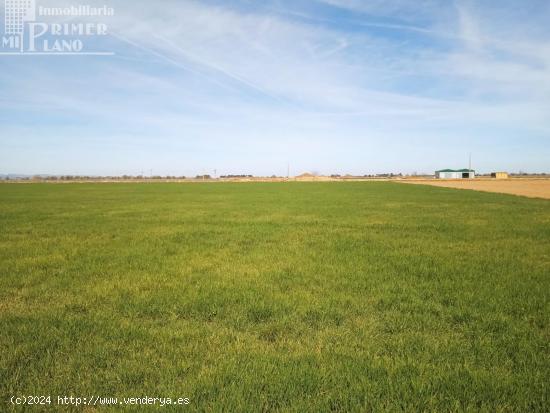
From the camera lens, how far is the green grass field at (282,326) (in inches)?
157

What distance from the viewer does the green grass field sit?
399cm

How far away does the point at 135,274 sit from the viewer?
28.9ft

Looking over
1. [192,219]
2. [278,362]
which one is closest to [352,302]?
[278,362]

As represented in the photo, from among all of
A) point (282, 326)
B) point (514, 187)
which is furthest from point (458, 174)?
point (282, 326)

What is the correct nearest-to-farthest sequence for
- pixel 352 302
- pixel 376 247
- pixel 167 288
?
pixel 352 302 < pixel 167 288 < pixel 376 247

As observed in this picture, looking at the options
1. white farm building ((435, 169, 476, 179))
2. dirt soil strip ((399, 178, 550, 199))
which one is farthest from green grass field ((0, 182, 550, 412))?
white farm building ((435, 169, 476, 179))

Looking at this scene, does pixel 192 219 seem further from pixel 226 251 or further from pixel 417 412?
pixel 417 412

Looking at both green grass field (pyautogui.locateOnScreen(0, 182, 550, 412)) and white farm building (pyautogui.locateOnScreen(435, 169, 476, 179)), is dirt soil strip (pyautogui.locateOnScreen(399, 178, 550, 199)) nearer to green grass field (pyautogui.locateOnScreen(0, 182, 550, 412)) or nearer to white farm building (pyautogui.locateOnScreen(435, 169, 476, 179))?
green grass field (pyautogui.locateOnScreen(0, 182, 550, 412))

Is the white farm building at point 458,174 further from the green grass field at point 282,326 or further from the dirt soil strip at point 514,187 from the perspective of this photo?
the green grass field at point 282,326

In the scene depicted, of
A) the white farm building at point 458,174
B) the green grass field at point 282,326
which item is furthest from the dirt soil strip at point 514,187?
the white farm building at point 458,174

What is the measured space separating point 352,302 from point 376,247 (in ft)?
19.2

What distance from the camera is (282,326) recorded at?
18.7 ft

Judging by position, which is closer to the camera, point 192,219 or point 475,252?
point 475,252

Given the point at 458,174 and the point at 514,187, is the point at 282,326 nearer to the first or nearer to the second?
the point at 514,187
